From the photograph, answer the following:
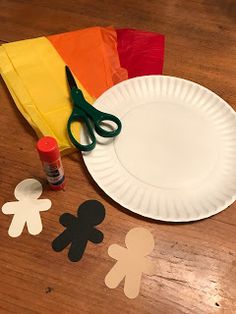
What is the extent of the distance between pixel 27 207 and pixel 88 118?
0.60ft

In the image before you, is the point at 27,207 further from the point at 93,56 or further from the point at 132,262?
the point at 93,56

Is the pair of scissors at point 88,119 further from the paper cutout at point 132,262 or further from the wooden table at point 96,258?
the paper cutout at point 132,262

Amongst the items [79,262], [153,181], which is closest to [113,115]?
[153,181]

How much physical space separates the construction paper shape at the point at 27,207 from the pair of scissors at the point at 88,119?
0.33 ft

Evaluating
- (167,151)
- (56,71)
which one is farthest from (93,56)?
(167,151)

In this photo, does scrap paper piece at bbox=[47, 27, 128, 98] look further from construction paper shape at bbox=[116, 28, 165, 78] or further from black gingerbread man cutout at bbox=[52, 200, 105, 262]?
black gingerbread man cutout at bbox=[52, 200, 105, 262]

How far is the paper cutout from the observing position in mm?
522

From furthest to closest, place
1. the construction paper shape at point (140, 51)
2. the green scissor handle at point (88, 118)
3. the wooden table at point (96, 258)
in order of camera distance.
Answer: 1. the construction paper shape at point (140, 51)
2. the green scissor handle at point (88, 118)
3. the wooden table at point (96, 258)

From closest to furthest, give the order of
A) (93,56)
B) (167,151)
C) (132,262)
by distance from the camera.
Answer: (132,262) → (167,151) → (93,56)

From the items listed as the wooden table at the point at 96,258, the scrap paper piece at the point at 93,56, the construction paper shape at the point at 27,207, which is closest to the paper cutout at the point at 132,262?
the wooden table at the point at 96,258

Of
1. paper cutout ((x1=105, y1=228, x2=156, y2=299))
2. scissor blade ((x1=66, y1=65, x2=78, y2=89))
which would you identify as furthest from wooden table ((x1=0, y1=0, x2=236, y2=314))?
scissor blade ((x1=66, y1=65, x2=78, y2=89))

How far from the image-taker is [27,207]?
1.92 feet

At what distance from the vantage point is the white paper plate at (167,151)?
23.2 inches

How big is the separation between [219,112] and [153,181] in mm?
193
